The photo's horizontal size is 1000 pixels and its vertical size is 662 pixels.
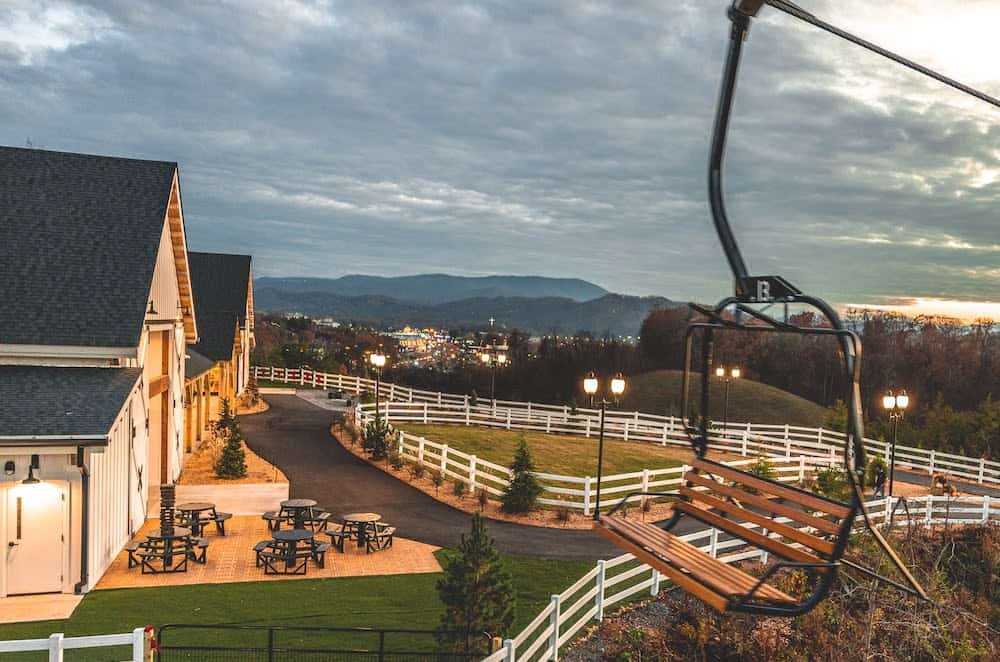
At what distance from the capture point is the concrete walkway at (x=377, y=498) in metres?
16.0

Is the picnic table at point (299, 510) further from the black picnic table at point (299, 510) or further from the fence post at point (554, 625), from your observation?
the fence post at point (554, 625)

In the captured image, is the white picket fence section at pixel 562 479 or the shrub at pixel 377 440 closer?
the white picket fence section at pixel 562 479

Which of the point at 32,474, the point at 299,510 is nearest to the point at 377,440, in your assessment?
the point at 299,510

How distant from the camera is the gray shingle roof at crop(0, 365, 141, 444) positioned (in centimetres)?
1188

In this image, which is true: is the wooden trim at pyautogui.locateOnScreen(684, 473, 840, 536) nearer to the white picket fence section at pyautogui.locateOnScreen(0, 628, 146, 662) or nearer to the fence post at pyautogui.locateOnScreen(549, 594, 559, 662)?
the fence post at pyautogui.locateOnScreen(549, 594, 559, 662)

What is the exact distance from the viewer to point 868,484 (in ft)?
73.7

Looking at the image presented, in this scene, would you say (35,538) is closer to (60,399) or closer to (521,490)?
(60,399)

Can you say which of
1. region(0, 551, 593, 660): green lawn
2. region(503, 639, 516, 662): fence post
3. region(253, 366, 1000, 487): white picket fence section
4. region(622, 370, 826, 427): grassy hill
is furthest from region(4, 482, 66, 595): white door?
region(622, 370, 826, 427): grassy hill

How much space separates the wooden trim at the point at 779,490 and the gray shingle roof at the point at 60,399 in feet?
34.4

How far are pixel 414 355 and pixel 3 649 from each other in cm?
6388

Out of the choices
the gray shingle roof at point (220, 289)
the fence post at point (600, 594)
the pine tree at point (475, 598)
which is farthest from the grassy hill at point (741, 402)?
the pine tree at point (475, 598)

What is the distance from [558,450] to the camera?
89.1ft

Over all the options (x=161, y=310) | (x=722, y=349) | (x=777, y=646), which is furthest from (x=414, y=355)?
(x=777, y=646)

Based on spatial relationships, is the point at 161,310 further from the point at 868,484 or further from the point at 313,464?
the point at 868,484
